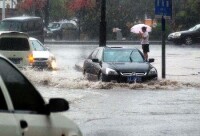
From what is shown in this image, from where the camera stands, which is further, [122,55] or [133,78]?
[122,55]

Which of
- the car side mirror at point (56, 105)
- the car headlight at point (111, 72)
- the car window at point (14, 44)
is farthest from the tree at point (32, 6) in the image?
the car side mirror at point (56, 105)

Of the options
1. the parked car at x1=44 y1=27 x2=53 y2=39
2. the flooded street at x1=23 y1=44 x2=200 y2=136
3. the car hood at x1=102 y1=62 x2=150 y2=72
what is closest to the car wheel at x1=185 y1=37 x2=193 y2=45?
the parked car at x1=44 y1=27 x2=53 y2=39

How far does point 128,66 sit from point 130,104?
4.95 m

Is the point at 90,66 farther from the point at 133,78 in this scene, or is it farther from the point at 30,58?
the point at 30,58

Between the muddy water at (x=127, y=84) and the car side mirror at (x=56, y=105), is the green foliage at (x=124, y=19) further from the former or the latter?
the car side mirror at (x=56, y=105)

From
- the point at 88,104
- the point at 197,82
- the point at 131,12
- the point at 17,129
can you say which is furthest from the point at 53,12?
the point at 17,129

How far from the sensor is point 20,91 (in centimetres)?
639

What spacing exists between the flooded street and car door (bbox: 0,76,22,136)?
5993 mm

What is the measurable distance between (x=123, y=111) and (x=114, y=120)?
1587mm

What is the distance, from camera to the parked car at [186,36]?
52.1 metres

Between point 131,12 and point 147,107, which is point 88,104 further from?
point 131,12

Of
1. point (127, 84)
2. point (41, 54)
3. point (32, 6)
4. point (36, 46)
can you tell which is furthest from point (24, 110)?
point (32, 6)

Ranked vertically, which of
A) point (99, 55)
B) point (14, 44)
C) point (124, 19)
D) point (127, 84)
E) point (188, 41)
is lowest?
point (188, 41)

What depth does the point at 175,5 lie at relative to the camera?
64438mm
